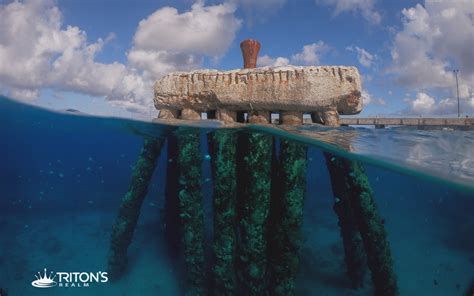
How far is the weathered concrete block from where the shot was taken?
4.42 m

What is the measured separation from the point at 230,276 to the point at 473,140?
8.70m

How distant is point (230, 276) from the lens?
4480 millimetres

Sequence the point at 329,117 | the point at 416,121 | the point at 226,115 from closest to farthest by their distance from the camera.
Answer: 1. the point at 329,117
2. the point at 226,115
3. the point at 416,121

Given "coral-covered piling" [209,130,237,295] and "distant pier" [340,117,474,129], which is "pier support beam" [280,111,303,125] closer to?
"coral-covered piling" [209,130,237,295]

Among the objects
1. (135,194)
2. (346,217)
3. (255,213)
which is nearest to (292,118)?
(255,213)

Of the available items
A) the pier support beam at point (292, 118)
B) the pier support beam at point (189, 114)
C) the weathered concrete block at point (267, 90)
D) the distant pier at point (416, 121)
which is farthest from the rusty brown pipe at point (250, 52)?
the distant pier at point (416, 121)

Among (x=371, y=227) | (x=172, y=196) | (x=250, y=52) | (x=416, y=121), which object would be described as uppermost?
(x=250, y=52)

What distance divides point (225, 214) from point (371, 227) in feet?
8.28

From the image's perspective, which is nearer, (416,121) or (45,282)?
(45,282)

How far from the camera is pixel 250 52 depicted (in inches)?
198

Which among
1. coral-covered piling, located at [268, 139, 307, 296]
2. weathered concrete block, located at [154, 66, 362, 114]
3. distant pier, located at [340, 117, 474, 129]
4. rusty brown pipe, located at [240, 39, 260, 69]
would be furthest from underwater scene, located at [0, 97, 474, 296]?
distant pier, located at [340, 117, 474, 129]

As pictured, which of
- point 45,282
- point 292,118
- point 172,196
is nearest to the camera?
point 292,118

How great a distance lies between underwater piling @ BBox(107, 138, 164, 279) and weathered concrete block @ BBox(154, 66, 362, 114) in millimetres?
1125

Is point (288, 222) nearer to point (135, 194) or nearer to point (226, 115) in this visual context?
point (226, 115)
